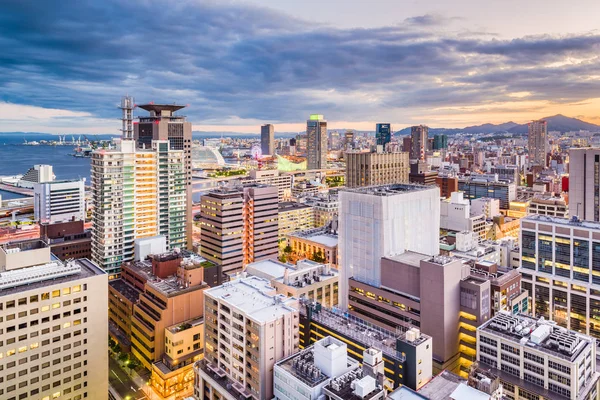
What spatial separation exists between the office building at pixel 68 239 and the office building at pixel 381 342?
48290 mm

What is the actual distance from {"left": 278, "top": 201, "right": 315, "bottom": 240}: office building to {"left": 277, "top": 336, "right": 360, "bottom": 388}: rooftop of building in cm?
6660

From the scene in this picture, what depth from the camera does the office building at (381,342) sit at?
1355 inches

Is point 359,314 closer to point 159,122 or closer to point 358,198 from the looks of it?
point 358,198

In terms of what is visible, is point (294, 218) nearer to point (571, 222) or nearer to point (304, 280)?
point (304, 280)

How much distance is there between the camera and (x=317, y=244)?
80.7 m

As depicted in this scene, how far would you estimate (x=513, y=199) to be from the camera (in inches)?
5108

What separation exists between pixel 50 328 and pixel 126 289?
20.1 m

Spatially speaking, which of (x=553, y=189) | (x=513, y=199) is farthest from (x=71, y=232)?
(x=553, y=189)

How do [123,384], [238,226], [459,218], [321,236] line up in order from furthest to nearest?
1. [459,218]
2. [321,236]
3. [238,226]
4. [123,384]

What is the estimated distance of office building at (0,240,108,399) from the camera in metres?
35.8

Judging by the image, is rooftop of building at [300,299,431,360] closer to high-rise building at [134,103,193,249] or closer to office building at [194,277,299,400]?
office building at [194,277,299,400]

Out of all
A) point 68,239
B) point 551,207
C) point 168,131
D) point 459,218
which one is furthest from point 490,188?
point 68,239

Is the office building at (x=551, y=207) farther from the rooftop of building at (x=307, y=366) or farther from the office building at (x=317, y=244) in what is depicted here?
the rooftop of building at (x=307, y=366)

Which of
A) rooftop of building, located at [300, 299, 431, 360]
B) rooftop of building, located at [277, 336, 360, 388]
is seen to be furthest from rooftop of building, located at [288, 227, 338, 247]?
rooftop of building, located at [277, 336, 360, 388]
